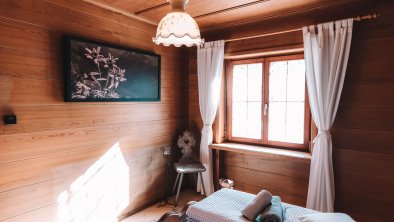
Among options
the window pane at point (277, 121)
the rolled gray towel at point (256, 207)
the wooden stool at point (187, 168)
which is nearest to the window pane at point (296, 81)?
the window pane at point (277, 121)

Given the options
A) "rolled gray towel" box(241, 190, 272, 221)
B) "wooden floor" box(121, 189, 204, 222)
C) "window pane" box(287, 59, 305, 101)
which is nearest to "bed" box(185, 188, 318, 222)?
"rolled gray towel" box(241, 190, 272, 221)

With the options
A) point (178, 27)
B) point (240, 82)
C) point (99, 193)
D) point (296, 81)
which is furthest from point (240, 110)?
point (178, 27)

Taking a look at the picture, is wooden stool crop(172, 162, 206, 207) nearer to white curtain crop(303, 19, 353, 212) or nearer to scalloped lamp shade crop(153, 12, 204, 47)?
white curtain crop(303, 19, 353, 212)

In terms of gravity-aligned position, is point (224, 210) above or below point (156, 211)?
above

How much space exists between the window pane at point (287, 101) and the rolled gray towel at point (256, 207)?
4.56ft

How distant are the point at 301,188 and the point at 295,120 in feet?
2.60

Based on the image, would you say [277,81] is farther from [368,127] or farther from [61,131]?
[61,131]

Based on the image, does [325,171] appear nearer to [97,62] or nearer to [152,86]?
[152,86]

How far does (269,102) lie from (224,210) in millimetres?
1718

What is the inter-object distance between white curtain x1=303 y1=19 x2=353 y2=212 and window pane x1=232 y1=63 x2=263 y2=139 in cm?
77

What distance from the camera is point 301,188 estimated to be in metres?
2.84

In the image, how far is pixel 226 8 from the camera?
105 inches

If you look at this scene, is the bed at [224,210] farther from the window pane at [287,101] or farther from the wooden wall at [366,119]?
the window pane at [287,101]

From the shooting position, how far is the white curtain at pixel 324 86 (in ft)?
7.91
